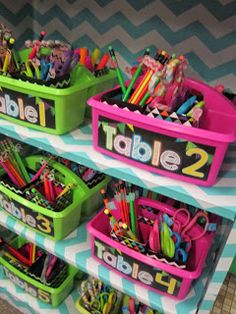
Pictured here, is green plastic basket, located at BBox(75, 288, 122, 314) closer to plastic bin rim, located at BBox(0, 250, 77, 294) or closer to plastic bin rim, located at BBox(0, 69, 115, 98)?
plastic bin rim, located at BBox(0, 250, 77, 294)

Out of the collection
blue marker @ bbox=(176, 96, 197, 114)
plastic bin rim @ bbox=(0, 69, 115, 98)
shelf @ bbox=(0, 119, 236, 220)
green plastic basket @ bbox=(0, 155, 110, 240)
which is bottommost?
green plastic basket @ bbox=(0, 155, 110, 240)

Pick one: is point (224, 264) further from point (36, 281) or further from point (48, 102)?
point (36, 281)

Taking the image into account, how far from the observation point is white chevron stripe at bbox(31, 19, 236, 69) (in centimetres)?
84

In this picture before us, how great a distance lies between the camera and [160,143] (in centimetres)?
59

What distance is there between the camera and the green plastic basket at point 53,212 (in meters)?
0.82

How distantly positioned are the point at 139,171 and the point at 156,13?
51cm

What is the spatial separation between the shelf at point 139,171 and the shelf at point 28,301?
1.99 ft

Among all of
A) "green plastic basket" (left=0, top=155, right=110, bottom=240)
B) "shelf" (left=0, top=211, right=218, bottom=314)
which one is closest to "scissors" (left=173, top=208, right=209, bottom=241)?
"shelf" (left=0, top=211, right=218, bottom=314)

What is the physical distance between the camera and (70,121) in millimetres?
765

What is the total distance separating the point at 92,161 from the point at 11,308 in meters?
0.78

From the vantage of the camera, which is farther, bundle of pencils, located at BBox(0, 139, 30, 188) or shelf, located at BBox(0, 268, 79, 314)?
shelf, located at BBox(0, 268, 79, 314)

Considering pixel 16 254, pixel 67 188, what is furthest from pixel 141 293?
pixel 16 254

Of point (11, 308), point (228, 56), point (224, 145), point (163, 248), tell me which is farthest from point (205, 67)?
point (11, 308)

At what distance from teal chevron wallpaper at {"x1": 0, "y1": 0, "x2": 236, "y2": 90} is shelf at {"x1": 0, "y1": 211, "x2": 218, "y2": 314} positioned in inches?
21.7
